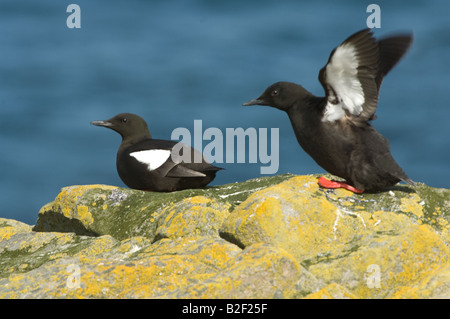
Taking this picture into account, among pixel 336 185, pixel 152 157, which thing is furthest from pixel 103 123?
pixel 336 185

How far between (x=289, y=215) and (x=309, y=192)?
3.89 ft

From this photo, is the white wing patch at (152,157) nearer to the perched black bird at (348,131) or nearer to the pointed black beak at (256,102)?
the pointed black beak at (256,102)

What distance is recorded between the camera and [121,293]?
4.32 m

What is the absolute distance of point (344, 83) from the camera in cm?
638

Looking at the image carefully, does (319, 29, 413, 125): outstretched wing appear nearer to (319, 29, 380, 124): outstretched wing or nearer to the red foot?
(319, 29, 380, 124): outstretched wing

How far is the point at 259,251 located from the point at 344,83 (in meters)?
2.79

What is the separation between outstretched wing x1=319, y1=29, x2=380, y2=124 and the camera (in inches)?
236

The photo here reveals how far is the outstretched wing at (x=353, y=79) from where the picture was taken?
19.7 feet

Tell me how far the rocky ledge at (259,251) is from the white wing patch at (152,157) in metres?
1.37

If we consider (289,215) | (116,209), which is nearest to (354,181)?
(289,215)

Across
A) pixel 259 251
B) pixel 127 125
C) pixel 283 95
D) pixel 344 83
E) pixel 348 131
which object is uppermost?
pixel 344 83

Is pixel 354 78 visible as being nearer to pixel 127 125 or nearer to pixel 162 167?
pixel 162 167
